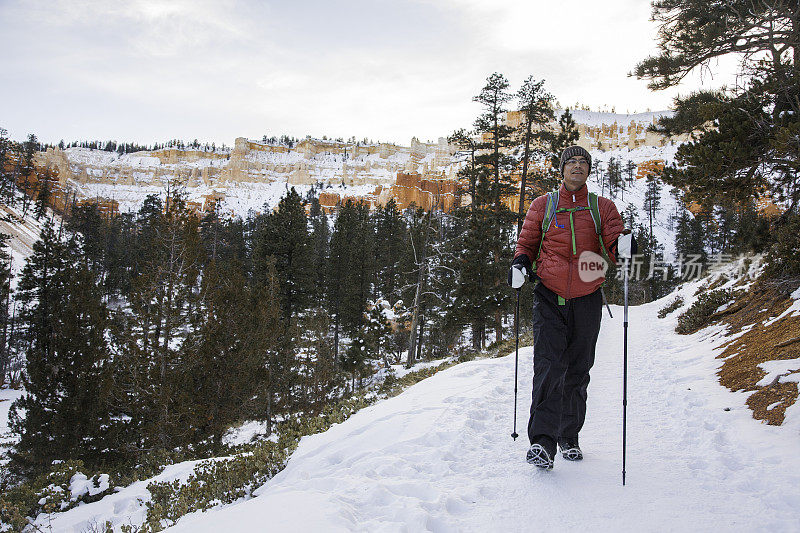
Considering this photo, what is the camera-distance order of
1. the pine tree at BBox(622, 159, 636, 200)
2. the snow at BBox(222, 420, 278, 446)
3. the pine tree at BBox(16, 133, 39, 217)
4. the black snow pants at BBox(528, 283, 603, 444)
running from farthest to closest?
the pine tree at BBox(622, 159, 636, 200) → the pine tree at BBox(16, 133, 39, 217) → the snow at BBox(222, 420, 278, 446) → the black snow pants at BBox(528, 283, 603, 444)

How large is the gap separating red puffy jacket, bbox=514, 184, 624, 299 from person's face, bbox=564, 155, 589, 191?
0.06m

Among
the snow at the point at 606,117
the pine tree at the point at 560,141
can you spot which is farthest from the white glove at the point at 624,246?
the snow at the point at 606,117

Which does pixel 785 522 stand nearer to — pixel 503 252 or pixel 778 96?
pixel 778 96

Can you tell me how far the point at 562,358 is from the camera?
322cm

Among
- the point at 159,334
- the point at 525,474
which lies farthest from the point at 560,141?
the point at 525,474

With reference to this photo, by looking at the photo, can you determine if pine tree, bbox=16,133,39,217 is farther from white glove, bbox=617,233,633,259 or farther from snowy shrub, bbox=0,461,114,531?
white glove, bbox=617,233,633,259

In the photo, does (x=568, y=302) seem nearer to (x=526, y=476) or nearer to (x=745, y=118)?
(x=526, y=476)

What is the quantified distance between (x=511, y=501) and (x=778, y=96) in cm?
812

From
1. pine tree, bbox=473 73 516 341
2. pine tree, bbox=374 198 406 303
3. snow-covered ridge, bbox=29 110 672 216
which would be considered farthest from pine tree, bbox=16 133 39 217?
pine tree, bbox=473 73 516 341

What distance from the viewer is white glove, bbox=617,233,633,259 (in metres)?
2.98

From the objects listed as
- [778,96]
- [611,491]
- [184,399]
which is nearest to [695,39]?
[778,96]

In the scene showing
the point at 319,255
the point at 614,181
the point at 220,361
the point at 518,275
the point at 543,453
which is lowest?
the point at 220,361

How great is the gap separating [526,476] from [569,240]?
1.81m

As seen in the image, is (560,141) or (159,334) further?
(560,141)
